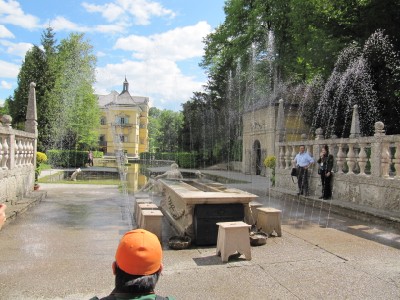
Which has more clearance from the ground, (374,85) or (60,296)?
(374,85)

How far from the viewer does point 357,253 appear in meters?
5.59

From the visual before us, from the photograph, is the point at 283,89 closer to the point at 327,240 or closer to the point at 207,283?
the point at 327,240

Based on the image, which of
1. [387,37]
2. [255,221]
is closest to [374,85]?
[387,37]

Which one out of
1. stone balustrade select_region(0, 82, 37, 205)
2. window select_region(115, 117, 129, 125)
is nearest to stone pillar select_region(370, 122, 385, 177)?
stone balustrade select_region(0, 82, 37, 205)

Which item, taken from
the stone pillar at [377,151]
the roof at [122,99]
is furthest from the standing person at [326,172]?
the roof at [122,99]

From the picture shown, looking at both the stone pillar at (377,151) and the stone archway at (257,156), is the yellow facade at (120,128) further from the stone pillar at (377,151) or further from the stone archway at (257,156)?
the stone pillar at (377,151)

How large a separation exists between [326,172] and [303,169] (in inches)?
46.8

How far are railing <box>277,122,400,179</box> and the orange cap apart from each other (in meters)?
7.43

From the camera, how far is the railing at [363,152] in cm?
834

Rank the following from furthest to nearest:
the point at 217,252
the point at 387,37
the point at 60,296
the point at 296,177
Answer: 1. the point at 387,37
2. the point at 296,177
3. the point at 217,252
4. the point at 60,296

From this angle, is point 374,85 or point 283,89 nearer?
point 374,85

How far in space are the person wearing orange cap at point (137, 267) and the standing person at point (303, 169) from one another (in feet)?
33.1

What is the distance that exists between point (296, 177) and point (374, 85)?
8.00 m

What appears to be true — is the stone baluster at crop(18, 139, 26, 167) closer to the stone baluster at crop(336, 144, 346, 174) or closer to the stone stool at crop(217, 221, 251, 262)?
the stone stool at crop(217, 221, 251, 262)
